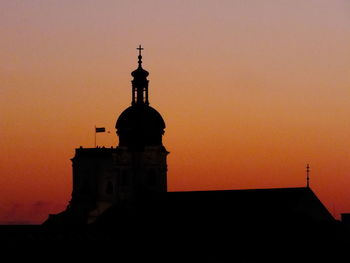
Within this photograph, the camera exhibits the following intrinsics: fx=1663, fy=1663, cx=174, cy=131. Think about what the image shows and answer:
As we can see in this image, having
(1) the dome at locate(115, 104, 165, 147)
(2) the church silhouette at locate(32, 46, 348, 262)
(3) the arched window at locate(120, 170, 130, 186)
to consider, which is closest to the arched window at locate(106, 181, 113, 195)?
(2) the church silhouette at locate(32, 46, 348, 262)

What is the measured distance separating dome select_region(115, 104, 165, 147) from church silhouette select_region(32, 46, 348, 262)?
3.6 inches

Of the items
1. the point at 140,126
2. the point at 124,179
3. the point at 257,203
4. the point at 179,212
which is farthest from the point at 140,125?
the point at 257,203

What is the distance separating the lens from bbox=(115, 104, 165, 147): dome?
152 m

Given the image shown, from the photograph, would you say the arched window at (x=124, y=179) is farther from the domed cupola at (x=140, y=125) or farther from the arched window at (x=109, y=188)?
the arched window at (x=109, y=188)

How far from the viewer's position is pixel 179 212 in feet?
469

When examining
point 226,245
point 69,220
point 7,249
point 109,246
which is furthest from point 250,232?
point 69,220

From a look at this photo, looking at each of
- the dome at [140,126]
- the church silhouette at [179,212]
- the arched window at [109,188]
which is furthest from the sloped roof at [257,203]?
the arched window at [109,188]

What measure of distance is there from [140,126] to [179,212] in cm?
1219

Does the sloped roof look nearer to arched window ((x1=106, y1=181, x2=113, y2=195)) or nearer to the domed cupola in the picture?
the domed cupola

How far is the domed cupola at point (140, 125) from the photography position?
152 metres

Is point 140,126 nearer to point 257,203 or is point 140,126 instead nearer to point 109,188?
point 109,188

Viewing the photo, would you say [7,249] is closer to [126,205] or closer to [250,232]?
[126,205]

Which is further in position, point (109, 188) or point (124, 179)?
point (109, 188)

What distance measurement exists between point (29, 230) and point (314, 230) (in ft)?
153
